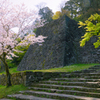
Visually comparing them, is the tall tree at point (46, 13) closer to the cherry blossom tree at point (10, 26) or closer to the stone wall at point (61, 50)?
the stone wall at point (61, 50)

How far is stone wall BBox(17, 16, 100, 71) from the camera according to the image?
12.7m

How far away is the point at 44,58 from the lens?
14062 millimetres

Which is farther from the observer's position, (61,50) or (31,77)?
(61,50)

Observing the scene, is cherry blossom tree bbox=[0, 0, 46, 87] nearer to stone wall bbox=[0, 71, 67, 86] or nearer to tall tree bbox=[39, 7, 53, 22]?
stone wall bbox=[0, 71, 67, 86]

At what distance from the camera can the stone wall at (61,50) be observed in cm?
1273

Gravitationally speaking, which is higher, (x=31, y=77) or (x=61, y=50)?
(x=61, y=50)

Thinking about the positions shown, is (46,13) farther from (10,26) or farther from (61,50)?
(10,26)

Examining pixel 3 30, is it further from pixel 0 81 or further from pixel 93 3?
pixel 93 3

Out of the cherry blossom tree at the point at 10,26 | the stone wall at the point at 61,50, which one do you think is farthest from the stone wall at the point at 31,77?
the stone wall at the point at 61,50

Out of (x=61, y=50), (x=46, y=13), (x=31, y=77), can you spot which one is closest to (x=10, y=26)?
(x=31, y=77)

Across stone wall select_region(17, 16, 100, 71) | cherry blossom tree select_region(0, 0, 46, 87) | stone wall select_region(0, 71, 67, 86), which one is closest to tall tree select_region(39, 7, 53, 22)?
stone wall select_region(17, 16, 100, 71)

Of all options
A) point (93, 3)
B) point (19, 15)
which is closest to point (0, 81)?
point (19, 15)

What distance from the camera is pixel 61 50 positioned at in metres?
12.9

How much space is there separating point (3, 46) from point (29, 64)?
24.4 feet
